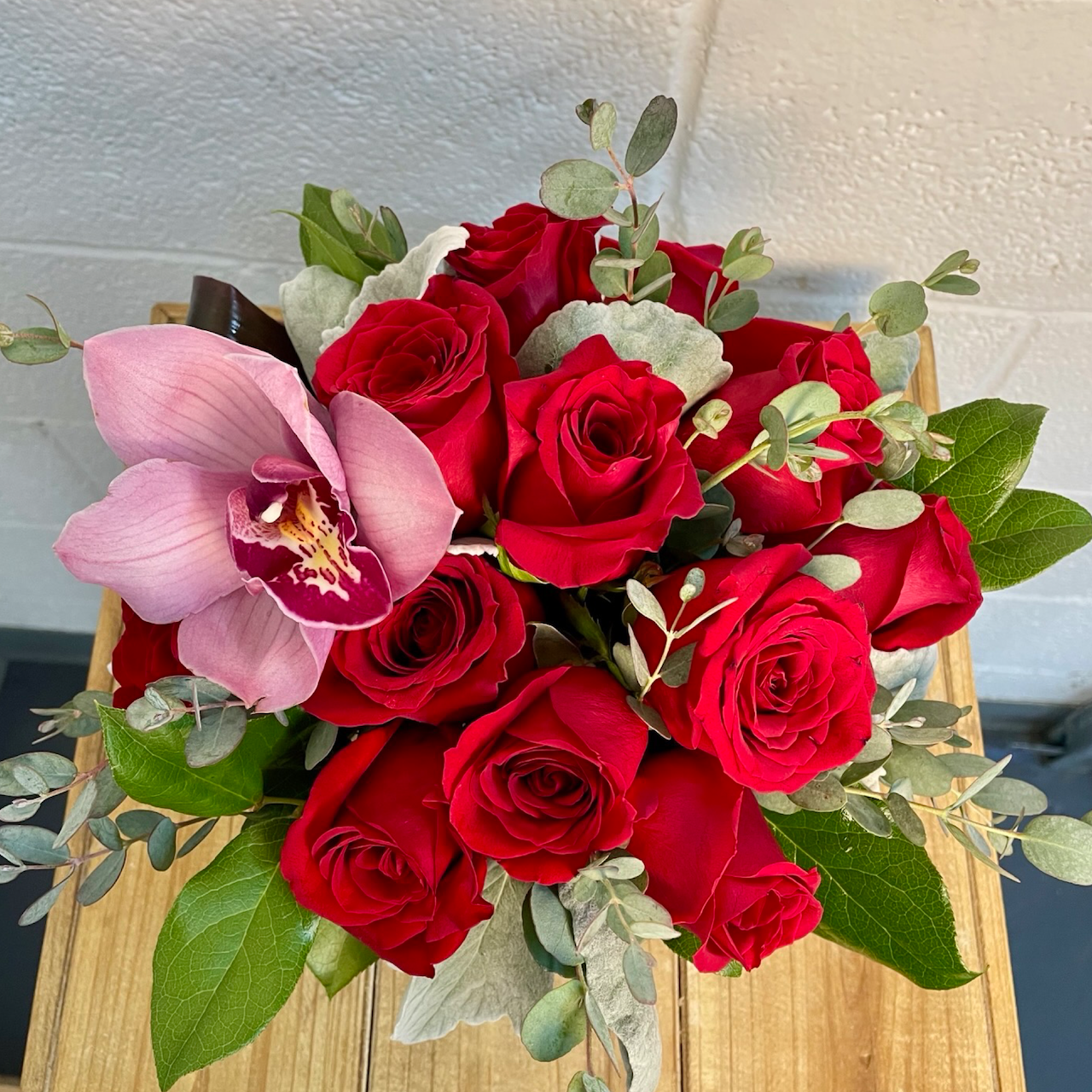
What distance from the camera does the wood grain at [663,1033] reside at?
692mm

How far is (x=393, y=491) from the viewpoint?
0.40 metres

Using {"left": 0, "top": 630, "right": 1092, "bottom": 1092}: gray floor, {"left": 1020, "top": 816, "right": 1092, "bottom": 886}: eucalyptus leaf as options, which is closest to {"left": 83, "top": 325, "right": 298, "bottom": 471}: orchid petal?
{"left": 1020, "top": 816, "right": 1092, "bottom": 886}: eucalyptus leaf

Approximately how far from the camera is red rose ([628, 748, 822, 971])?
0.44 meters

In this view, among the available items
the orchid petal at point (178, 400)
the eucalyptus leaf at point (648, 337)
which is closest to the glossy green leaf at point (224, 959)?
the orchid petal at point (178, 400)

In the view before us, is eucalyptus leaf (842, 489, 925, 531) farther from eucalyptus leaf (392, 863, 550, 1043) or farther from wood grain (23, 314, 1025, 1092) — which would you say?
wood grain (23, 314, 1025, 1092)

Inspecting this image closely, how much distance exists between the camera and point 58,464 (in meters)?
1.25

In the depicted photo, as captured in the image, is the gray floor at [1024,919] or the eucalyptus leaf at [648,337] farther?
the gray floor at [1024,919]

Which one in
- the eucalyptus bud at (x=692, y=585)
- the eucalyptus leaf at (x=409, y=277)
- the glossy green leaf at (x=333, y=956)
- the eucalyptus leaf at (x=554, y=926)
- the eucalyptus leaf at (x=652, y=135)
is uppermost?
the eucalyptus leaf at (x=652, y=135)

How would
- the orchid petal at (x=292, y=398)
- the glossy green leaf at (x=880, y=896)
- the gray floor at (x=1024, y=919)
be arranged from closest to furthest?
the orchid petal at (x=292, y=398), the glossy green leaf at (x=880, y=896), the gray floor at (x=1024, y=919)

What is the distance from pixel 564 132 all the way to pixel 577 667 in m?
0.44

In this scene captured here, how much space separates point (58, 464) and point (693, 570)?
3.70ft

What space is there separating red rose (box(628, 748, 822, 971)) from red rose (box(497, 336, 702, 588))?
121 millimetres

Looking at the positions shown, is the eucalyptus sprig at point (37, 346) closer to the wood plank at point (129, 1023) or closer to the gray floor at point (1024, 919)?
the wood plank at point (129, 1023)

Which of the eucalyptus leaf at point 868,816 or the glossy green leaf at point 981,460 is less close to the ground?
the glossy green leaf at point 981,460
